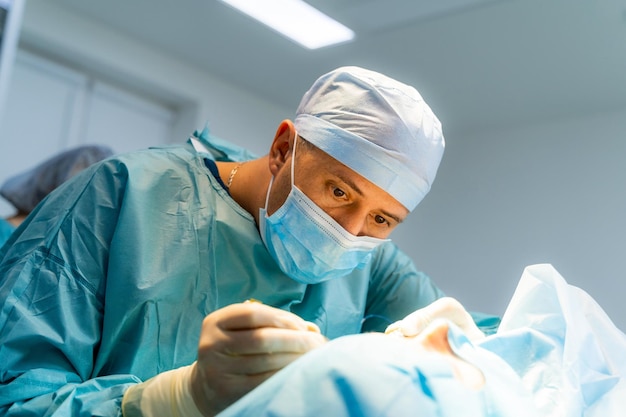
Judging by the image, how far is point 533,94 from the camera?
288cm

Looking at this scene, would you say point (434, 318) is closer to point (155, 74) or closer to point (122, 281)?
point (122, 281)

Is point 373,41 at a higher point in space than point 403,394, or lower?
higher

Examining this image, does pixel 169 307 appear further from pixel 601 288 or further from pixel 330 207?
pixel 601 288

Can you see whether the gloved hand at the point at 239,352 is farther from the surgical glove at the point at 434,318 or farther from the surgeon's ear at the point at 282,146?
the surgeon's ear at the point at 282,146

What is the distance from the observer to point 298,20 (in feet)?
9.25

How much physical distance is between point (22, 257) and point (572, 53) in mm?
2415

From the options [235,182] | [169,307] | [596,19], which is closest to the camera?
[169,307]

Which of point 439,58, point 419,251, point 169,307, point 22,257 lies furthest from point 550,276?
point 439,58

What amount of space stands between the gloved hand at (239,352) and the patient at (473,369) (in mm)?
96

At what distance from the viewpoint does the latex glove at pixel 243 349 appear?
0.89 metres

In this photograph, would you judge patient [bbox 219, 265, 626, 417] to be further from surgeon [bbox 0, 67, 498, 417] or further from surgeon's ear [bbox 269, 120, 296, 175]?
surgeon's ear [bbox 269, 120, 296, 175]

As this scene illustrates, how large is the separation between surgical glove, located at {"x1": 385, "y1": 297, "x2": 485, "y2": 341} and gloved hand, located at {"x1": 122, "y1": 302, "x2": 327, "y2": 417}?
308 millimetres

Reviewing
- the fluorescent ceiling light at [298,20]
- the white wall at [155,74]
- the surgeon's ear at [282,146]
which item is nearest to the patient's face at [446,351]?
the surgeon's ear at [282,146]

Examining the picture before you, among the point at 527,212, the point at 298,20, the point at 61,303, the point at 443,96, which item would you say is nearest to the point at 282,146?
the point at 61,303
